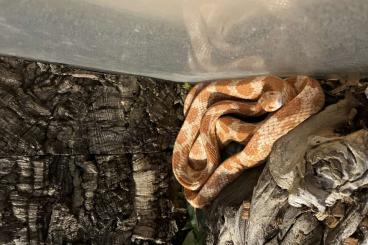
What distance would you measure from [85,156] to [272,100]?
1163mm

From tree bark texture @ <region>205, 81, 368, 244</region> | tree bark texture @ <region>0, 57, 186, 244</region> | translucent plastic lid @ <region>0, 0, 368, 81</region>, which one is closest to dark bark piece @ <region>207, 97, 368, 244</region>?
tree bark texture @ <region>205, 81, 368, 244</region>

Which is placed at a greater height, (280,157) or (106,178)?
(280,157)

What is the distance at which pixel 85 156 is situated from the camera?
270cm

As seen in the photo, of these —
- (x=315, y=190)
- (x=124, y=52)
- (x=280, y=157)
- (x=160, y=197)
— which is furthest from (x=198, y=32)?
(x=160, y=197)

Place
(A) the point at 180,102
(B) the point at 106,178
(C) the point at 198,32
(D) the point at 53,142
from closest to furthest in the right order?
(C) the point at 198,32 < (D) the point at 53,142 < (B) the point at 106,178 < (A) the point at 180,102

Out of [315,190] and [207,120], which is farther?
[207,120]

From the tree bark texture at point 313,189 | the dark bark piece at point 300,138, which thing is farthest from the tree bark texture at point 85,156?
the dark bark piece at point 300,138

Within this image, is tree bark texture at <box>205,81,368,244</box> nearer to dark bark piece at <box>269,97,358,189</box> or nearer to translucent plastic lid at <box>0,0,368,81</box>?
dark bark piece at <box>269,97,358,189</box>

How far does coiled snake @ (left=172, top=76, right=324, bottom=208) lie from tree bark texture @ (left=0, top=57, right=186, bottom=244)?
0.18 meters

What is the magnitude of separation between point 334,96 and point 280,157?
1.43 ft

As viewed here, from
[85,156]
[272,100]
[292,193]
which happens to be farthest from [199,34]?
[85,156]

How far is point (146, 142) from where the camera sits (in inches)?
114

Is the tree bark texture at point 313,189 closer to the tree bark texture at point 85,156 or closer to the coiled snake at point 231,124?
the coiled snake at point 231,124

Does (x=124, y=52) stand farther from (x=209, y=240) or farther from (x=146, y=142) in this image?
(x=209, y=240)
